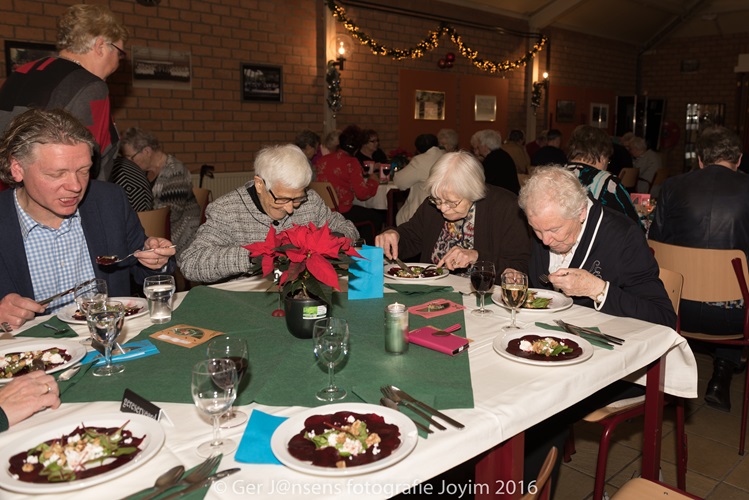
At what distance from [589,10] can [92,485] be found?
12.1 m

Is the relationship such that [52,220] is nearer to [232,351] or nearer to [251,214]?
[251,214]

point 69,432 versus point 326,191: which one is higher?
point 326,191

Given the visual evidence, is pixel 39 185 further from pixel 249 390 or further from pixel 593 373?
pixel 593 373

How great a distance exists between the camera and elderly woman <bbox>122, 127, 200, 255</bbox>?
4.36 metres

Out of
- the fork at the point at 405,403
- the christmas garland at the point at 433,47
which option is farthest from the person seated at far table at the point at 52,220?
the christmas garland at the point at 433,47

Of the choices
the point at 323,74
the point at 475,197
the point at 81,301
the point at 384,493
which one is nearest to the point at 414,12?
the point at 323,74

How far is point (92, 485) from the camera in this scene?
1033 millimetres

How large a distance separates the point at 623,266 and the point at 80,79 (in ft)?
8.30

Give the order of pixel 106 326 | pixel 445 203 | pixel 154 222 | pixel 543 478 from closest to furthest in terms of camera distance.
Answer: pixel 543 478 < pixel 106 326 < pixel 445 203 < pixel 154 222

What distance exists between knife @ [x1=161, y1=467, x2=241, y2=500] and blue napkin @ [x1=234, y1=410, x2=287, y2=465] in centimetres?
5

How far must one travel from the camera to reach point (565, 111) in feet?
39.2

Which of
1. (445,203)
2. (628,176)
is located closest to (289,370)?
(445,203)

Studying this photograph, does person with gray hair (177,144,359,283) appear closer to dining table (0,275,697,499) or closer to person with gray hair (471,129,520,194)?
dining table (0,275,697,499)

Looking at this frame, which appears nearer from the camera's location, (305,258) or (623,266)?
(305,258)
